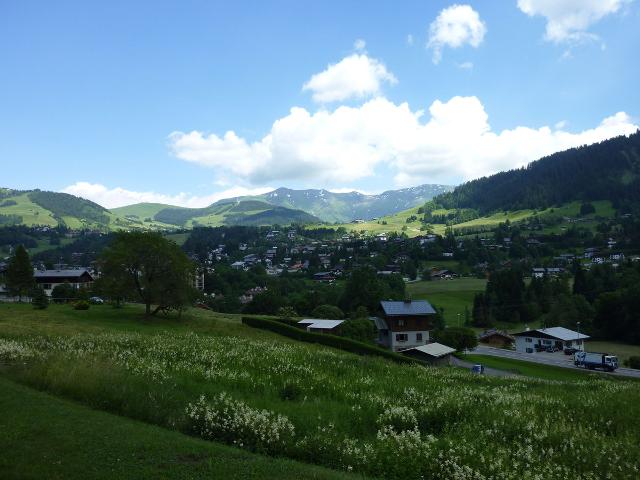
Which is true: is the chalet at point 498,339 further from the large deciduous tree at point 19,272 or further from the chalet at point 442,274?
the large deciduous tree at point 19,272

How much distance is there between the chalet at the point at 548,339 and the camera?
90.2 metres

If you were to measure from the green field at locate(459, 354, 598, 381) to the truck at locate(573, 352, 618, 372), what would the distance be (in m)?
3.77

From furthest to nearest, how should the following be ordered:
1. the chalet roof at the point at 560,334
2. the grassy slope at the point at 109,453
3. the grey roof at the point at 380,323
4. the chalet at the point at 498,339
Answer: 1. the chalet at the point at 498,339
2. the chalet roof at the point at 560,334
3. the grey roof at the point at 380,323
4. the grassy slope at the point at 109,453

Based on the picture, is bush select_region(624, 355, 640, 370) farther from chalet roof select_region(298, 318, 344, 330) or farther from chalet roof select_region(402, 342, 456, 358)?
chalet roof select_region(298, 318, 344, 330)

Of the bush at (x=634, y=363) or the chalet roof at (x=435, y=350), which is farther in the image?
the bush at (x=634, y=363)

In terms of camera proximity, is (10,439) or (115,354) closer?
(10,439)

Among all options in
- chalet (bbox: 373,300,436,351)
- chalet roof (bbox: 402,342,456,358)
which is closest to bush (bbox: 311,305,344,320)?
chalet (bbox: 373,300,436,351)

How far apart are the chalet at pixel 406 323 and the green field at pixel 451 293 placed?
142ft

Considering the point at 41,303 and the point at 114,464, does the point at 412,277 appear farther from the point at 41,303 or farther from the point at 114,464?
the point at 114,464

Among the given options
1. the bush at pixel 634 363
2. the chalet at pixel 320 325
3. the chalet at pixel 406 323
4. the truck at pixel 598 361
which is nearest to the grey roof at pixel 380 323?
the chalet at pixel 406 323

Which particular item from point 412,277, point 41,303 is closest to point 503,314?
point 412,277

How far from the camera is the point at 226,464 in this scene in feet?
36.6

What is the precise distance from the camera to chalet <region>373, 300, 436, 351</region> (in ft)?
248

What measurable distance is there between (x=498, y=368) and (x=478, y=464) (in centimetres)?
5743
